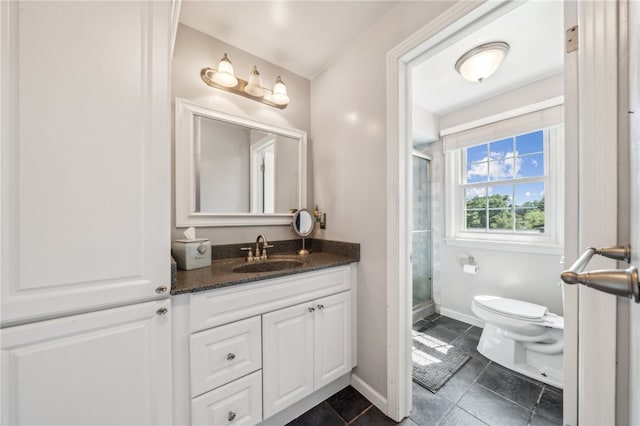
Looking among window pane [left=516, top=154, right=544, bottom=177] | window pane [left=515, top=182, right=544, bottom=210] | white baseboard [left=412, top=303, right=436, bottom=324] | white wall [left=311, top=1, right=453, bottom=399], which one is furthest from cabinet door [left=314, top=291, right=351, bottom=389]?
window pane [left=516, top=154, right=544, bottom=177]

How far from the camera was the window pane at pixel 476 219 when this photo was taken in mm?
2500

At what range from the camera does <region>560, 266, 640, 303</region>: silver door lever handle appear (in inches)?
11.3

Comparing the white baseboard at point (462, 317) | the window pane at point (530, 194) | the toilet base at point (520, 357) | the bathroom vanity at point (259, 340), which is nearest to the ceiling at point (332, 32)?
the window pane at point (530, 194)

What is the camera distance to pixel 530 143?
2.20m

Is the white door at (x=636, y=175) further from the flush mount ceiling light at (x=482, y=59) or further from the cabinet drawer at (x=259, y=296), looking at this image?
the flush mount ceiling light at (x=482, y=59)

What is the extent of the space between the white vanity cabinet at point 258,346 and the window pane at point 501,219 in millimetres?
1956

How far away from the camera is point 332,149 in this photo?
179cm

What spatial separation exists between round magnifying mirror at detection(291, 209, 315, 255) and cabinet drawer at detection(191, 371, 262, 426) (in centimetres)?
90

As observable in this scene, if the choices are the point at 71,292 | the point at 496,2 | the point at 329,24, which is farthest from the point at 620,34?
the point at 71,292

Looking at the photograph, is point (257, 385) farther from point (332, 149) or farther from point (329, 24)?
point (329, 24)

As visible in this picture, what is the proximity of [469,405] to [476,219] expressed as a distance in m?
1.81

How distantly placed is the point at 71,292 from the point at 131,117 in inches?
24.5

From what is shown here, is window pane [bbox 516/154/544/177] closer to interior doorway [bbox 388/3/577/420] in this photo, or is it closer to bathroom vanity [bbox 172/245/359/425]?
interior doorway [bbox 388/3/577/420]

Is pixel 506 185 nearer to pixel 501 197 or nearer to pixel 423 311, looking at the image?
pixel 501 197
